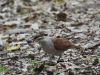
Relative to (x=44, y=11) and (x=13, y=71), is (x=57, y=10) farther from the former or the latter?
(x=13, y=71)

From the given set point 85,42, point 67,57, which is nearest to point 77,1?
point 85,42

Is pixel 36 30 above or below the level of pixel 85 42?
above

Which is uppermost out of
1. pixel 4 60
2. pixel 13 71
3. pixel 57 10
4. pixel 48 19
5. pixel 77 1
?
pixel 77 1

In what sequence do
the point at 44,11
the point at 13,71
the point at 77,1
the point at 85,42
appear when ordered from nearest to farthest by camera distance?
1. the point at 13,71
2. the point at 85,42
3. the point at 44,11
4. the point at 77,1

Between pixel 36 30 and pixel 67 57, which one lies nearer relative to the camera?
pixel 67 57

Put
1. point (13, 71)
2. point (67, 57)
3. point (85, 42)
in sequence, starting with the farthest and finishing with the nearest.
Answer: point (85, 42) < point (67, 57) < point (13, 71)

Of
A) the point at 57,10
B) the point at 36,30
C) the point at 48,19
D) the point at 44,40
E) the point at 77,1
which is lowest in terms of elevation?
the point at 44,40

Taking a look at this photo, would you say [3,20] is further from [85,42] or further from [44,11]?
[85,42]

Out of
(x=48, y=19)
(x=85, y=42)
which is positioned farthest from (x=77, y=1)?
(x=85, y=42)

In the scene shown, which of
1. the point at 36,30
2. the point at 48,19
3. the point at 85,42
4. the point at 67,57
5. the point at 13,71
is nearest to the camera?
the point at 13,71
